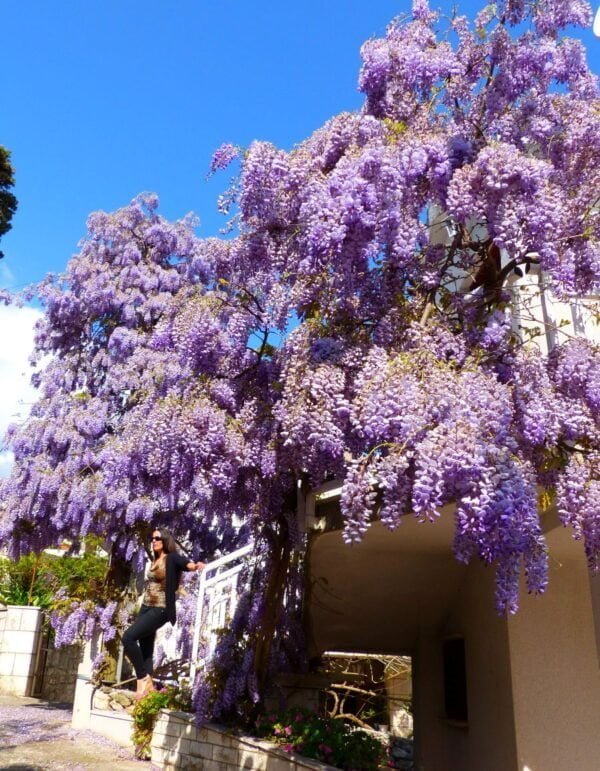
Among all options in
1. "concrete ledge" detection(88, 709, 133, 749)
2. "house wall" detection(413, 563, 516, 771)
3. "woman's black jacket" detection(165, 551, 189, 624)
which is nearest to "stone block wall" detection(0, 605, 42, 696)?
"concrete ledge" detection(88, 709, 133, 749)

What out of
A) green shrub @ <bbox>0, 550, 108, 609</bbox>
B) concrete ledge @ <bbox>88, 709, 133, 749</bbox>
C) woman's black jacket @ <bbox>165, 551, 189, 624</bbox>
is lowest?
concrete ledge @ <bbox>88, 709, 133, 749</bbox>

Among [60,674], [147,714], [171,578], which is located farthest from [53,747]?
[60,674]

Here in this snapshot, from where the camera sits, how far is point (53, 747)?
9086 mm

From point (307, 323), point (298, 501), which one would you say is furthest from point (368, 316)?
point (298, 501)

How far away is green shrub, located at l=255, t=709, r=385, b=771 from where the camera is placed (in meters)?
6.28

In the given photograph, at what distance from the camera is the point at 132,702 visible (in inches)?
417

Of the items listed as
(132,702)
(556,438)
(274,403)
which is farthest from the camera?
(132,702)

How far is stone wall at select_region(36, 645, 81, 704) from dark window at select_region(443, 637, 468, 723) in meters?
9.18

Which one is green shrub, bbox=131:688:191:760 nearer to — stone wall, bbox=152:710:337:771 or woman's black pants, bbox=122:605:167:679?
stone wall, bbox=152:710:337:771

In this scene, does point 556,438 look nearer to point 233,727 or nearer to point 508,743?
point 508,743

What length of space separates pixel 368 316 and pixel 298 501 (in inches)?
93.4

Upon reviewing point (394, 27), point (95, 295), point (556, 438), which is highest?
point (95, 295)

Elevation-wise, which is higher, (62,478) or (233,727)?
(62,478)

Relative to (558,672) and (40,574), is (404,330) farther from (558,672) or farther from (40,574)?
(40,574)
